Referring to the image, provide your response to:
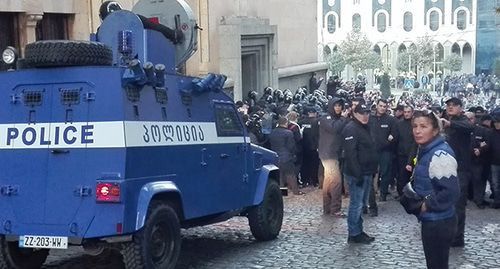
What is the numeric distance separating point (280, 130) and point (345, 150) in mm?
4792

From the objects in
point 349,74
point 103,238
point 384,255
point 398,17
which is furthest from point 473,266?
point 398,17

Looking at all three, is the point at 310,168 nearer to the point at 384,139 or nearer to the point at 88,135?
the point at 384,139

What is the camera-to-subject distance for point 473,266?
8.62 m

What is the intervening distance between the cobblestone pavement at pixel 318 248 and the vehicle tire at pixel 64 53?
2631mm

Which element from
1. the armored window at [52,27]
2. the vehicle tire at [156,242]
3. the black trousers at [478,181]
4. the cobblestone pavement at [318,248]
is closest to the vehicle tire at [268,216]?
the cobblestone pavement at [318,248]

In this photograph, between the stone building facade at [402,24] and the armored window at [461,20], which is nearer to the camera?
the stone building facade at [402,24]

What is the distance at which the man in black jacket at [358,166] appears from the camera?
31.9 ft

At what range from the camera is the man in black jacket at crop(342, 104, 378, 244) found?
9.73 meters

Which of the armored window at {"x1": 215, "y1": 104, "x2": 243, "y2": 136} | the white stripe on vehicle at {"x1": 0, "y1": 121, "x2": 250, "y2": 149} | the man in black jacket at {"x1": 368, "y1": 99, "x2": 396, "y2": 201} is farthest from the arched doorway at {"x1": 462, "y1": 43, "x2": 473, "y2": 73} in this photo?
the white stripe on vehicle at {"x1": 0, "y1": 121, "x2": 250, "y2": 149}

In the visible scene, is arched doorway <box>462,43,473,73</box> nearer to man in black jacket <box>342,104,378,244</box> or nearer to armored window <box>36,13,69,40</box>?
armored window <box>36,13,69,40</box>

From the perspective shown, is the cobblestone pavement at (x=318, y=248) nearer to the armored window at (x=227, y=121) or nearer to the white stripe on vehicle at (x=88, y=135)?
the armored window at (x=227, y=121)

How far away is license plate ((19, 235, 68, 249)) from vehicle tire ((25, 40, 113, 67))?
1.75 metres

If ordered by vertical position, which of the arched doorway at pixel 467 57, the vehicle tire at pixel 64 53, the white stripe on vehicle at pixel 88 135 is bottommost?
the white stripe on vehicle at pixel 88 135

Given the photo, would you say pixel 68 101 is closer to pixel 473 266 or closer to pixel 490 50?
pixel 473 266
